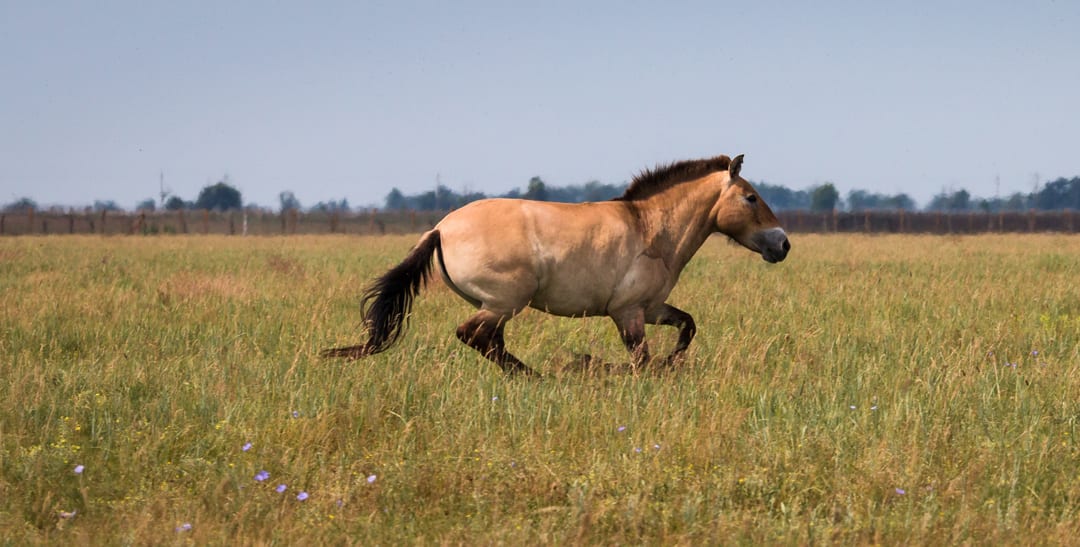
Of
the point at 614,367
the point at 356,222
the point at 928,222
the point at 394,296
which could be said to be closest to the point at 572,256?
the point at 614,367

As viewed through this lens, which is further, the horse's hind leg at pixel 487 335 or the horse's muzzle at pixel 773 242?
the horse's muzzle at pixel 773 242

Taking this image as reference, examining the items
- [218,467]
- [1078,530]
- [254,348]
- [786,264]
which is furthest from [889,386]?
[786,264]

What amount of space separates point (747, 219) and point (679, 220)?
0.54m

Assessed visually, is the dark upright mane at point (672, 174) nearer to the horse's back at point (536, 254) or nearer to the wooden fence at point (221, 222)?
the horse's back at point (536, 254)

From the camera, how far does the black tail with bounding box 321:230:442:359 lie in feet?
22.7

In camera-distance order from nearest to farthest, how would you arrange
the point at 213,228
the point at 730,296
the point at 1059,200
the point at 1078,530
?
1. the point at 1078,530
2. the point at 730,296
3. the point at 213,228
4. the point at 1059,200

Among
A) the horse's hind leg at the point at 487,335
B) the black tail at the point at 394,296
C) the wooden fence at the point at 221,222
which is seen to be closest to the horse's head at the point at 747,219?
the horse's hind leg at the point at 487,335

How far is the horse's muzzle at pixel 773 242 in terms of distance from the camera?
7625 millimetres

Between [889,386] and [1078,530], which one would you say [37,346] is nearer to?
[889,386]

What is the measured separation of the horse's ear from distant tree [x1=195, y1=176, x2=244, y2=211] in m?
138

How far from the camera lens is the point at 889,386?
6.30 meters

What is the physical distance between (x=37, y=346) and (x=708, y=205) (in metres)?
5.41

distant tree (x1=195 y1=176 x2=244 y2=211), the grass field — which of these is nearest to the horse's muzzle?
the grass field

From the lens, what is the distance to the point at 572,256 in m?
6.91
